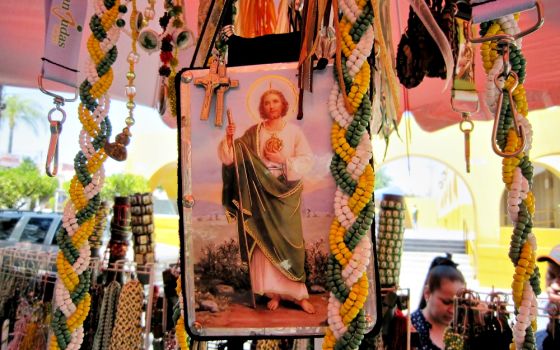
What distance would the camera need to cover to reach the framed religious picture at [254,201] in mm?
474

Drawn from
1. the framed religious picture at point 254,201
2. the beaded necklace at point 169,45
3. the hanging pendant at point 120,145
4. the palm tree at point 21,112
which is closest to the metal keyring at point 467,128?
the framed religious picture at point 254,201

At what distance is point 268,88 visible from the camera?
1.63 feet

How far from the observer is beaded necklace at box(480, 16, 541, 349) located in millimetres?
449

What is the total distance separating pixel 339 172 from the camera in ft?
1.50

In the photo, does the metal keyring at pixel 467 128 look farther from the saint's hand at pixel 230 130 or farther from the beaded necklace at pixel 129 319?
the beaded necklace at pixel 129 319

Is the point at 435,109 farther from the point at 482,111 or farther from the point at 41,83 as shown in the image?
the point at 41,83

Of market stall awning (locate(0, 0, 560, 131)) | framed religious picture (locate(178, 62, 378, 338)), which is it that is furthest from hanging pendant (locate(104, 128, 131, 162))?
market stall awning (locate(0, 0, 560, 131))

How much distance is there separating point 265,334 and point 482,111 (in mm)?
1766

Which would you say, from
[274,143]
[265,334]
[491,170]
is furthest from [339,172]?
[491,170]

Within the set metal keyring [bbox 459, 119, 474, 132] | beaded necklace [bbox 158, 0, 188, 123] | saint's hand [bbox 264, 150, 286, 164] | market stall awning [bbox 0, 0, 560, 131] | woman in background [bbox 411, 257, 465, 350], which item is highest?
market stall awning [bbox 0, 0, 560, 131]

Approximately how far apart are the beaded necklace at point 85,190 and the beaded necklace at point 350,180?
0.39 metres

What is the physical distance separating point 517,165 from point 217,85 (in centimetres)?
36

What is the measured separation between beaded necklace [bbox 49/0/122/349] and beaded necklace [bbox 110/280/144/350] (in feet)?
2.20

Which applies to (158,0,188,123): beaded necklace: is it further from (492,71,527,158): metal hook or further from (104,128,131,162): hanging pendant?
(492,71,527,158): metal hook
